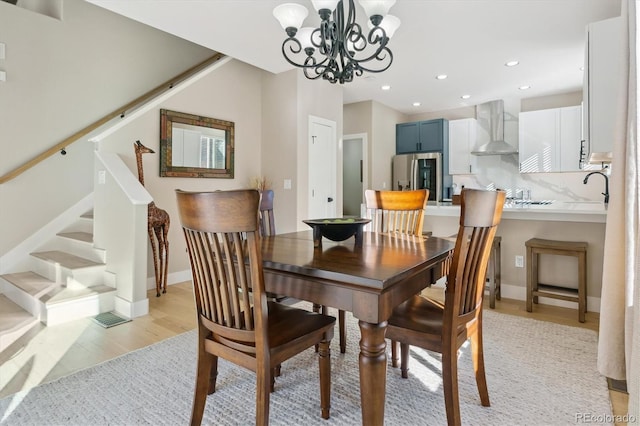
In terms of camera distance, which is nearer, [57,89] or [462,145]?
[57,89]

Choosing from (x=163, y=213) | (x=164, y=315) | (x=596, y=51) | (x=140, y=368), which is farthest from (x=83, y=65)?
(x=596, y=51)

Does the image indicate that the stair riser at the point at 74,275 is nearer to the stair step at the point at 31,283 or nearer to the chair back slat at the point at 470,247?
the stair step at the point at 31,283

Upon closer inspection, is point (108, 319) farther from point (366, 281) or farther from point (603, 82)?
point (603, 82)

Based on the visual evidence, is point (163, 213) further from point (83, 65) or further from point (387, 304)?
point (387, 304)

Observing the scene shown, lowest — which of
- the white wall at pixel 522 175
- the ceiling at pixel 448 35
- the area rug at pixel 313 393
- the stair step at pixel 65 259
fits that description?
the area rug at pixel 313 393


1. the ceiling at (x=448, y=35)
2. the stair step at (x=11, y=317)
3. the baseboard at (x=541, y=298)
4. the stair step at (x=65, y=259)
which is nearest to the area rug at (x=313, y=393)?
the baseboard at (x=541, y=298)

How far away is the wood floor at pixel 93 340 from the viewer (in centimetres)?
200

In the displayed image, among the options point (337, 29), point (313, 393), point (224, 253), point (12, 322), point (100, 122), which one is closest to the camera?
point (224, 253)

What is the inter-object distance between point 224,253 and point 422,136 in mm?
5776

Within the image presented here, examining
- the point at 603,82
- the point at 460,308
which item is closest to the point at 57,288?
the point at 460,308

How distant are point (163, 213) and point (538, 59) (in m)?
4.55

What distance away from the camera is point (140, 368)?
2.07 meters

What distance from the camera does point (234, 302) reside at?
1.33 m

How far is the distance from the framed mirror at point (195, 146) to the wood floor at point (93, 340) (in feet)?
5.04
